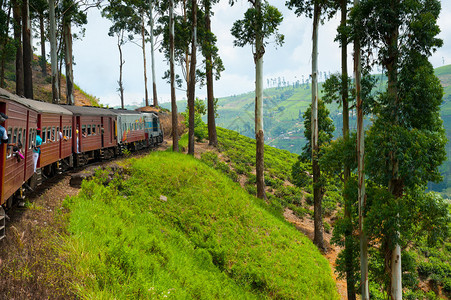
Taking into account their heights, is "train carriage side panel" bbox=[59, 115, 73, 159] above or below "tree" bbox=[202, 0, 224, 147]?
below

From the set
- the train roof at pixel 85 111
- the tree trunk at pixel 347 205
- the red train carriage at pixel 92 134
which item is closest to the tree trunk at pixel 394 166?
the tree trunk at pixel 347 205

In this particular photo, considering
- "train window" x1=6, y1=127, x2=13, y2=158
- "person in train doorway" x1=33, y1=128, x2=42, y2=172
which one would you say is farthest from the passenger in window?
"person in train doorway" x1=33, y1=128, x2=42, y2=172

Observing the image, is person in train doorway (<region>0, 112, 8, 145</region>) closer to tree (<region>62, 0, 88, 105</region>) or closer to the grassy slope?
the grassy slope

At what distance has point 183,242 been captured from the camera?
10844 millimetres

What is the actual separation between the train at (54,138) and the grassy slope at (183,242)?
1.77 m

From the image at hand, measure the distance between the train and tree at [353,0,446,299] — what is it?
1067 cm

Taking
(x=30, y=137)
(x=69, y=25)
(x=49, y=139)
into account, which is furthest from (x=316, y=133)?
(x=69, y=25)

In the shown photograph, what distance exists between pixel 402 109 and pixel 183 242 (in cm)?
883

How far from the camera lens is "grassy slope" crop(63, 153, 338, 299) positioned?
21.9ft

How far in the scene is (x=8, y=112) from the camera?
24.0 feet

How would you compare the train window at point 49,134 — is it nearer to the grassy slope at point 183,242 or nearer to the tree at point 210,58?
the grassy slope at point 183,242

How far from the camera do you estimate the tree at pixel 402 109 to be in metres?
9.54

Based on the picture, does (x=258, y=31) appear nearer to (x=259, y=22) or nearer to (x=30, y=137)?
(x=259, y=22)

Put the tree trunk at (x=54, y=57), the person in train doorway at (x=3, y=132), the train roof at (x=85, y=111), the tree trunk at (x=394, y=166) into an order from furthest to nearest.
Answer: the tree trunk at (x=54, y=57)
the train roof at (x=85, y=111)
the tree trunk at (x=394, y=166)
the person in train doorway at (x=3, y=132)
